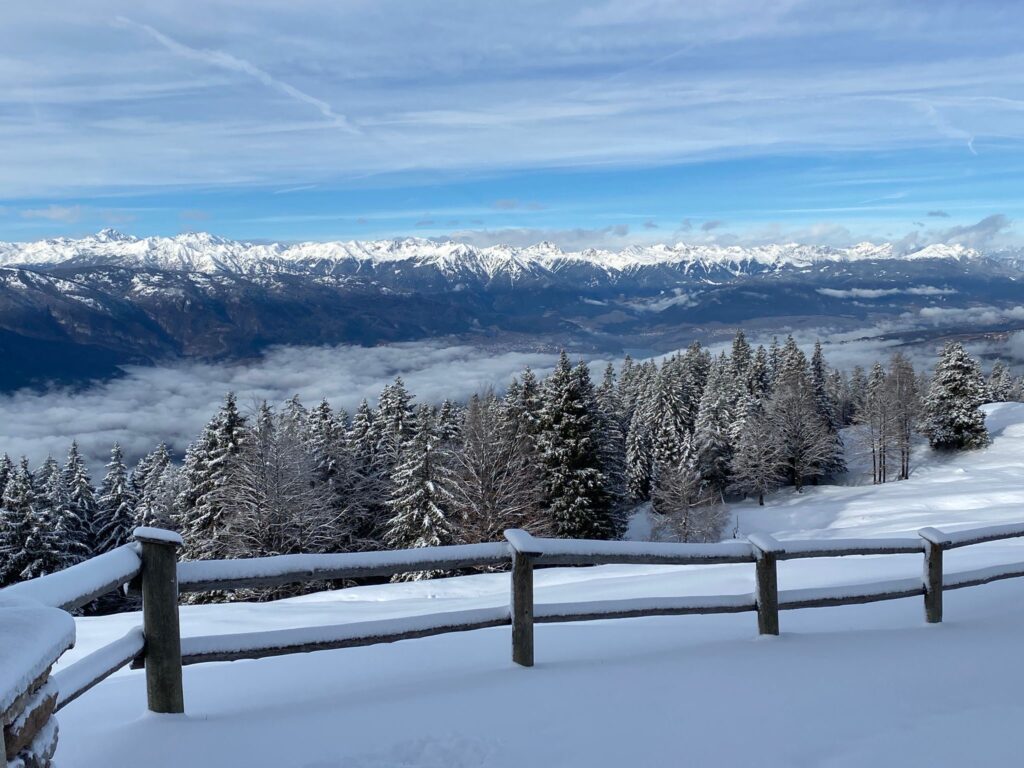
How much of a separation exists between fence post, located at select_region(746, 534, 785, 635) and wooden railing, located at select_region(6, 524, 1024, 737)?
0.01 meters

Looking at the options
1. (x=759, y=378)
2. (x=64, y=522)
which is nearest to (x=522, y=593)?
(x=64, y=522)

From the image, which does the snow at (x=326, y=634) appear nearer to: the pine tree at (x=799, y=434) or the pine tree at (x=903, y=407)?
the pine tree at (x=799, y=434)

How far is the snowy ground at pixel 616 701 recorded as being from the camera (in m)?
4.66

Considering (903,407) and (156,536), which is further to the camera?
(903,407)

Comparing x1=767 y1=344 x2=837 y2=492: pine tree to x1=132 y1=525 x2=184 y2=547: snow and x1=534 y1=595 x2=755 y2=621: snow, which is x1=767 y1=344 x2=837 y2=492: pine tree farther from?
x1=132 y1=525 x2=184 y2=547: snow

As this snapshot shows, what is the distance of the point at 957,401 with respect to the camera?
184ft

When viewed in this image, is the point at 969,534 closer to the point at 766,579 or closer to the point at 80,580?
the point at 766,579

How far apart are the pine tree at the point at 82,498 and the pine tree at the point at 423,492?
24349mm

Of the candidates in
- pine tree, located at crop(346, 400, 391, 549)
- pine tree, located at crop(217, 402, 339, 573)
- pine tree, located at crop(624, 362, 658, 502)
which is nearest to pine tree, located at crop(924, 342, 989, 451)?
pine tree, located at crop(624, 362, 658, 502)

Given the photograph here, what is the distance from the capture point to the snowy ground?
15.3 ft

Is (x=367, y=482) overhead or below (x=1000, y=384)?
below

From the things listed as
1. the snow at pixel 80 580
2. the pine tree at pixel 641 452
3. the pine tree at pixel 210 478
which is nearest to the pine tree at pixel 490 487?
the pine tree at pixel 210 478

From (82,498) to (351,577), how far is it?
49327 mm

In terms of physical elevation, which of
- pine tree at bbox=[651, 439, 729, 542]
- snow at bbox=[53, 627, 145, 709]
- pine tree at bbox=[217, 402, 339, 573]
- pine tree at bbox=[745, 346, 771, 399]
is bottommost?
pine tree at bbox=[651, 439, 729, 542]
